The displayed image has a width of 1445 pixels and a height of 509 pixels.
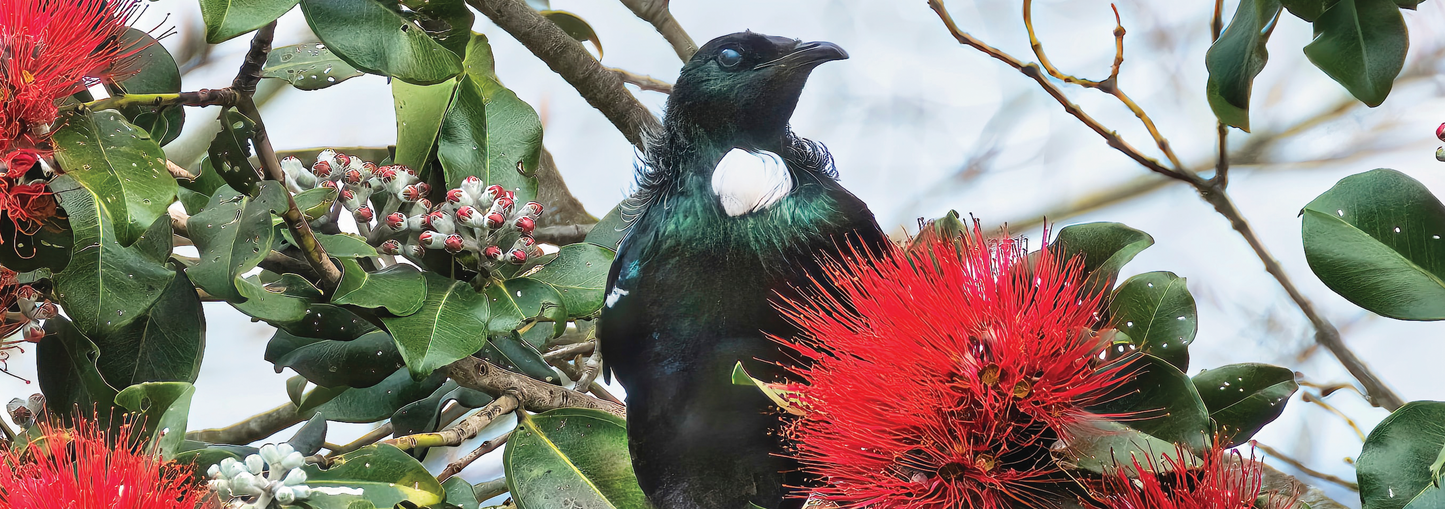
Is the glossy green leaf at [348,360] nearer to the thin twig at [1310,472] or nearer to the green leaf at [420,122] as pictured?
the green leaf at [420,122]

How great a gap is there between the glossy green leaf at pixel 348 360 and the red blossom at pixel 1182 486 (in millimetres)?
427

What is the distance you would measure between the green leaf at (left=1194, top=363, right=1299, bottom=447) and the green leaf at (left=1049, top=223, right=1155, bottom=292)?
7 cm

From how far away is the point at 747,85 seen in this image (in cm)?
51

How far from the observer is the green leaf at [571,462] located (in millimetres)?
531

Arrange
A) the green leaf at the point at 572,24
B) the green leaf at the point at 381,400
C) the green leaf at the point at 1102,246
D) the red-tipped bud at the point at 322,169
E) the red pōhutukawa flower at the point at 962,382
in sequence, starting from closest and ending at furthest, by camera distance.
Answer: the red pōhutukawa flower at the point at 962,382
the green leaf at the point at 1102,246
the red-tipped bud at the point at 322,169
the green leaf at the point at 381,400
the green leaf at the point at 572,24

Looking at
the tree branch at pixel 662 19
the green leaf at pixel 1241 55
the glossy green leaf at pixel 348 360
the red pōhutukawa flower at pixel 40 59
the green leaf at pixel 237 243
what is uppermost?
the tree branch at pixel 662 19

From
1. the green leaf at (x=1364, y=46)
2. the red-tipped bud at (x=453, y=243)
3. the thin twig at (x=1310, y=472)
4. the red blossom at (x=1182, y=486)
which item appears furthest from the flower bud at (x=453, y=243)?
the thin twig at (x=1310, y=472)

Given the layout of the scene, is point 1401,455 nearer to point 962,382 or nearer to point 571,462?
point 962,382

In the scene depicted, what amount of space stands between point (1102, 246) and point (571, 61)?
47 cm

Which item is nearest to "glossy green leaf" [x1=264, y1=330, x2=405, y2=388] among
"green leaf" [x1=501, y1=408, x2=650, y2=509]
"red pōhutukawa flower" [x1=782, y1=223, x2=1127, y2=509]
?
"green leaf" [x1=501, y1=408, x2=650, y2=509]

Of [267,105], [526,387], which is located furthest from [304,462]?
[267,105]

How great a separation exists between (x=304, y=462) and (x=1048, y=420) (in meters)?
0.34

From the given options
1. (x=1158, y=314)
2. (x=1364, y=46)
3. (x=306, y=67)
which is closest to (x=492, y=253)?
(x=306, y=67)

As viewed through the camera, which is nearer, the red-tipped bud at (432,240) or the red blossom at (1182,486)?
the red blossom at (1182,486)
